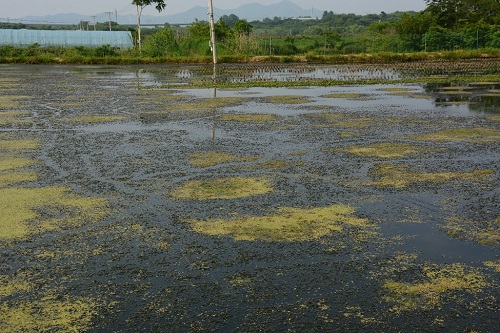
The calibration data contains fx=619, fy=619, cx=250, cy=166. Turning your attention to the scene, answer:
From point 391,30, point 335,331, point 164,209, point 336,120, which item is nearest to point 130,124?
point 336,120

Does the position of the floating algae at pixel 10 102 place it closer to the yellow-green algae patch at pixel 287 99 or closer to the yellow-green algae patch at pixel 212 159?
the yellow-green algae patch at pixel 287 99

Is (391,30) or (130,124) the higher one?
(391,30)

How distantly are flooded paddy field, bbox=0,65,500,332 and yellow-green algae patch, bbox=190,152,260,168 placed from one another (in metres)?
0.05

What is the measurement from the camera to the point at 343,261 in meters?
5.71

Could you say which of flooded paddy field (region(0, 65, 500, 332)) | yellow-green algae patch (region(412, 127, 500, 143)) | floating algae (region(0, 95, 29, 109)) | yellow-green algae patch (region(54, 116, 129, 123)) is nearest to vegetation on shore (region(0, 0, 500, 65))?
floating algae (region(0, 95, 29, 109))

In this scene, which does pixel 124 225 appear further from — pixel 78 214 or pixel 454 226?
pixel 454 226

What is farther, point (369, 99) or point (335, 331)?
point (369, 99)

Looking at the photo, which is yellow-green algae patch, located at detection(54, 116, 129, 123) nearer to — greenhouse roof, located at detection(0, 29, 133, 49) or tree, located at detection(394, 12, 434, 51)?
tree, located at detection(394, 12, 434, 51)

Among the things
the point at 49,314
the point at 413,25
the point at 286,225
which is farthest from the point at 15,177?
the point at 413,25

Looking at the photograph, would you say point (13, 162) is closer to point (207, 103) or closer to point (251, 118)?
point (251, 118)

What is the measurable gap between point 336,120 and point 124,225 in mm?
8276

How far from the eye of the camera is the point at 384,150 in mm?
10562

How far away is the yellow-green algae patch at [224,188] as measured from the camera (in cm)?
793

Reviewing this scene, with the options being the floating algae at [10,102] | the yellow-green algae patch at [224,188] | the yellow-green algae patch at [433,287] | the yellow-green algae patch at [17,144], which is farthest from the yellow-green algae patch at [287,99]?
the yellow-green algae patch at [433,287]
